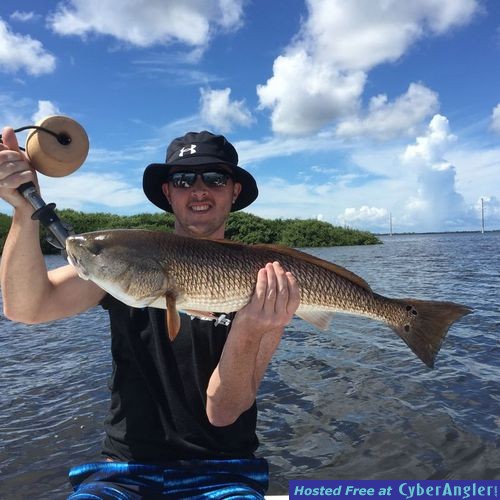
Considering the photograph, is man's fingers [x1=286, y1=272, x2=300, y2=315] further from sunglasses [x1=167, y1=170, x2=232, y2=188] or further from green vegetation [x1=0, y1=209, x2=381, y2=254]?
green vegetation [x1=0, y1=209, x2=381, y2=254]

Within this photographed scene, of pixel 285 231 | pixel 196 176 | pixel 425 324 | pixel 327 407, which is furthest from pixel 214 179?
pixel 285 231

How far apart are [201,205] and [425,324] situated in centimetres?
183

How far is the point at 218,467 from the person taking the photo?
2787 millimetres

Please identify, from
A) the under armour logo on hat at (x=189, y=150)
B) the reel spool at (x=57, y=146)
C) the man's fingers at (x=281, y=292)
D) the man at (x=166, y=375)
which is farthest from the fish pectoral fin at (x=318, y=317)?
the reel spool at (x=57, y=146)

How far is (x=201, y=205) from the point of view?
3.35m

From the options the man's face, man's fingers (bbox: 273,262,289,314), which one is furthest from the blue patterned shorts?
the man's face

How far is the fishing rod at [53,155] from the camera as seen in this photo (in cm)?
257

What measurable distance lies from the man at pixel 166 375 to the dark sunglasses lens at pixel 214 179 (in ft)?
0.37

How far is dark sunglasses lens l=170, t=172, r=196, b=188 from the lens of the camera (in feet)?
10.9

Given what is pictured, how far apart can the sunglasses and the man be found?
0.29ft

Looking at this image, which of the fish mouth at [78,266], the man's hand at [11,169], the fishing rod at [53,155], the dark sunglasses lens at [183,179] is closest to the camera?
the man's hand at [11,169]

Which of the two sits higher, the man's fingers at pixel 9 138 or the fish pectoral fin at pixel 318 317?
the man's fingers at pixel 9 138

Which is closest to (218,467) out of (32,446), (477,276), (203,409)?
(203,409)

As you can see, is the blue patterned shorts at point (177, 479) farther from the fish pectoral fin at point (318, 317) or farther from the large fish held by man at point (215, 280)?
the fish pectoral fin at point (318, 317)
